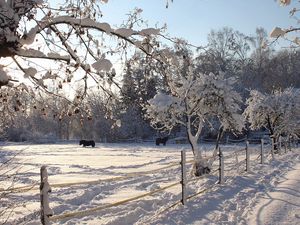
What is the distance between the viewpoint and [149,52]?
565 cm

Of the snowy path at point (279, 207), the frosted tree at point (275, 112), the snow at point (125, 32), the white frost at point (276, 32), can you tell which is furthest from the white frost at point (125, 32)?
the frosted tree at point (275, 112)

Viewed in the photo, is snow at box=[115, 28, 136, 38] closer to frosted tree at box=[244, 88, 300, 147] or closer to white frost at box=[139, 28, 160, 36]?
white frost at box=[139, 28, 160, 36]

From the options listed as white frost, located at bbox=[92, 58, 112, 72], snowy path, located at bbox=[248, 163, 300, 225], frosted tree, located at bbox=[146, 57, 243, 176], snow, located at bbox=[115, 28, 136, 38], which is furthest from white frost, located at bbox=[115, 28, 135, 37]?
frosted tree, located at bbox=[146, 57, 243, 176]

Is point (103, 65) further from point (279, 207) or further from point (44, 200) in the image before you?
point (279, 207)

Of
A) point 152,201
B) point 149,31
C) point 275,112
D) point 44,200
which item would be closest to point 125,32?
point 149,31

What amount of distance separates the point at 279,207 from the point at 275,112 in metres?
24.0

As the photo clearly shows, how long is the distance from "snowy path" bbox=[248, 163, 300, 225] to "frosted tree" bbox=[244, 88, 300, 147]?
19630 mm

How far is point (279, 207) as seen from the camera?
9.79 metres

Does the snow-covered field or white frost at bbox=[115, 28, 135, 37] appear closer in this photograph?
white frost at bbox=[115, 28, 135, 37]

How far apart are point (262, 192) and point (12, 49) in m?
9.02

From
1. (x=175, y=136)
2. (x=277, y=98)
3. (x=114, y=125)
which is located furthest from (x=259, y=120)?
(x=175, y=136)

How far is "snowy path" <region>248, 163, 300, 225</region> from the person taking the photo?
336 inches

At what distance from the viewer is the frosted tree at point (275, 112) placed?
107ft

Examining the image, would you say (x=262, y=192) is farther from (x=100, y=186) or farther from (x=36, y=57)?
(x=36, y=57)
